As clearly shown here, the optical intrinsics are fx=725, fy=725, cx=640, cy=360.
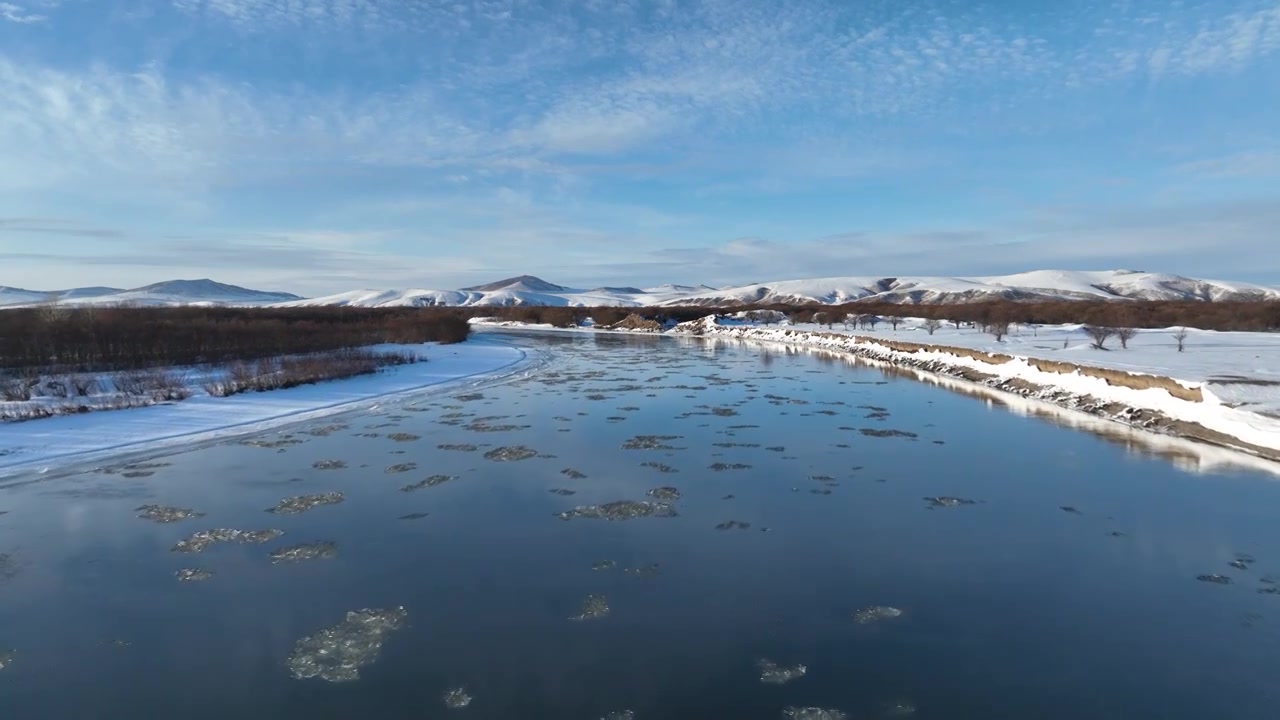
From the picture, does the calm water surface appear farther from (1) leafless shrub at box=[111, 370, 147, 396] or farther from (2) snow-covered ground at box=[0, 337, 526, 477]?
(1) leafless shrub at box=[111, 370, 147, 396]

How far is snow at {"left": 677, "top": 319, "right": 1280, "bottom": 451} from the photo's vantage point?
9.78m

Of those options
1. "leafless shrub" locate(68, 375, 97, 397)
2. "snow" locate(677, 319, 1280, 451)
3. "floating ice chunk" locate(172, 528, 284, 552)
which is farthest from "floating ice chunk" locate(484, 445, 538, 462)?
"snow" locate(677, 319, 1280, 451)

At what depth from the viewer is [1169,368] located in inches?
537

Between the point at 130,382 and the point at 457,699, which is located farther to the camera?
the point at 130,382

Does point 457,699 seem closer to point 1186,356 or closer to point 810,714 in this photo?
point 810,714

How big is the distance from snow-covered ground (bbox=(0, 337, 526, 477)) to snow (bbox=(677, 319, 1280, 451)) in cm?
1291

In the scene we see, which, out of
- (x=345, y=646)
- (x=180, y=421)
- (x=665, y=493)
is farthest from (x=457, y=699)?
(x=180, y=421)

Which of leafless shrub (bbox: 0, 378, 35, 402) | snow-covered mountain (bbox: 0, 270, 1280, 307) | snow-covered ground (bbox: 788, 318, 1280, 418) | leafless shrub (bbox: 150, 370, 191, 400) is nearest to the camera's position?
snow-covered ground (bbox: 788, 318, 1280, 418)

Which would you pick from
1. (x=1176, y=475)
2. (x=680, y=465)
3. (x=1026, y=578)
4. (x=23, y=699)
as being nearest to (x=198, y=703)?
(x=23, y=699)

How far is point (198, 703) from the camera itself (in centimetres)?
349

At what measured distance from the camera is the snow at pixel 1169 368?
9781 mm

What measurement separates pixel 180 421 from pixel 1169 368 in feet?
56.2

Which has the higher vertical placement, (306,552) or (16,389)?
(16,389)

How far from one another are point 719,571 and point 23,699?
12.8ft
